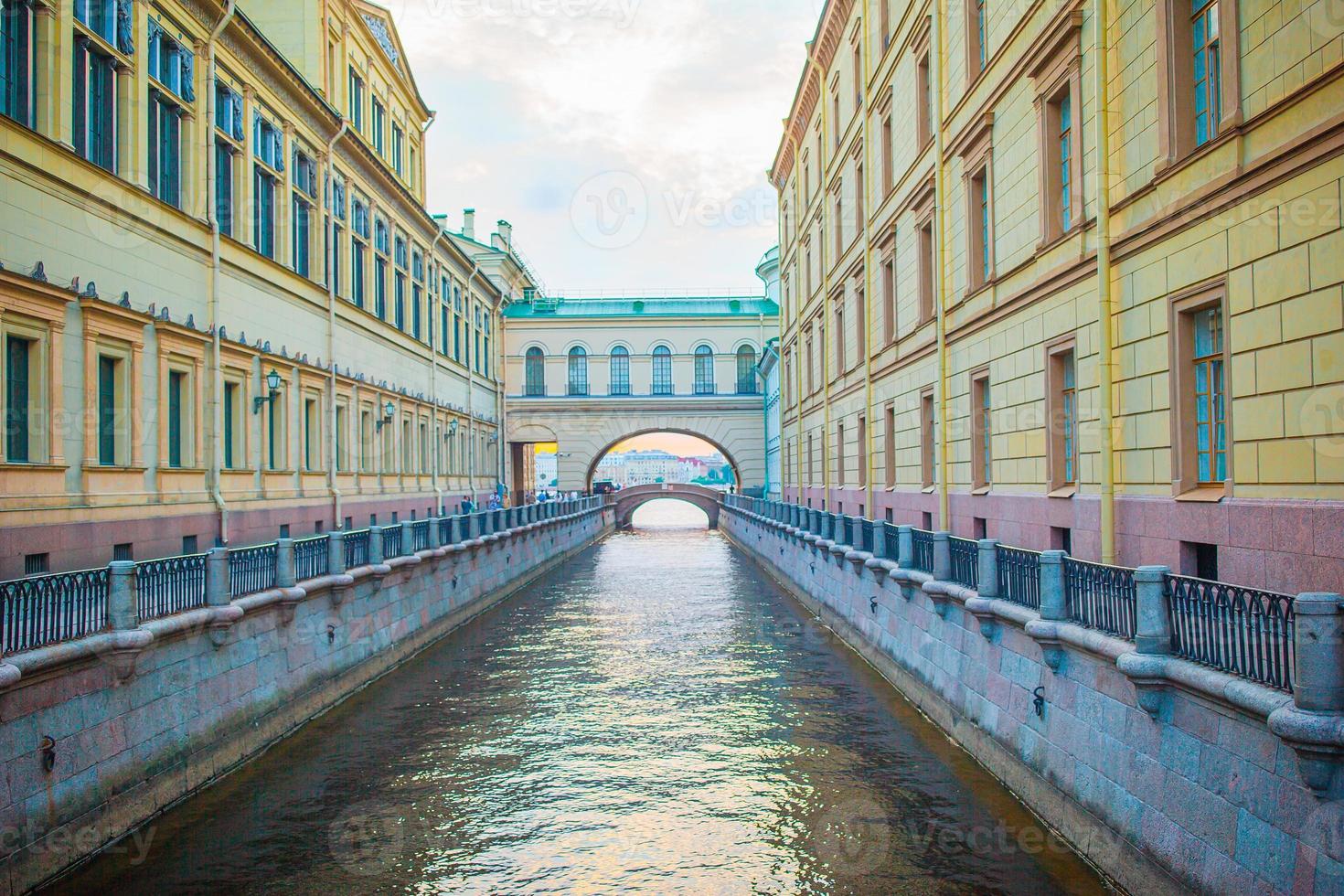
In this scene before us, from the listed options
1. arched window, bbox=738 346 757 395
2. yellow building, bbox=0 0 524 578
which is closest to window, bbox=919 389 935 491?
yellow building, bbox=0 0 524 578

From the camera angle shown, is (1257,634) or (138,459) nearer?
(1257,634)

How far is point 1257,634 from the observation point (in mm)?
6781

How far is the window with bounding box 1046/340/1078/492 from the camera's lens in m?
13.4

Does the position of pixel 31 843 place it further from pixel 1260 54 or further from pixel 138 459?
pixel 1260 54

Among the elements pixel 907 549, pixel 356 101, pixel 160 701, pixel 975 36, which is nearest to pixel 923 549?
pixel 907 549

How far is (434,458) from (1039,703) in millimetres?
28486

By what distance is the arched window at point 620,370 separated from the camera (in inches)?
2303

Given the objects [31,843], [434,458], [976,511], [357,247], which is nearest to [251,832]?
[31,843]

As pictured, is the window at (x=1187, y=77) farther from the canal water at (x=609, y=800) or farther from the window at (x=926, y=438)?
the window at (x=926, y=438)

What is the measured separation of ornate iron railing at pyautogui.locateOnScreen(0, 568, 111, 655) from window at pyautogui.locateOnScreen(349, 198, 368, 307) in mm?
19128

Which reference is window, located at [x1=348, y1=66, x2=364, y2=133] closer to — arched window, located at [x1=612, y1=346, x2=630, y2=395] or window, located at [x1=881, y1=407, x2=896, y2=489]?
window, located at [x1=881, y1=407, x2=896, y2=489]

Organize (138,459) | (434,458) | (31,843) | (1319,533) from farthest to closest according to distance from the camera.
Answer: (434,458), (138,459), (31,843), (1319,533)

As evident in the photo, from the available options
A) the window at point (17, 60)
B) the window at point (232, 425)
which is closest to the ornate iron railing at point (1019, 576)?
the window at point (17, 60)

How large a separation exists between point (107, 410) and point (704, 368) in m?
45.0
